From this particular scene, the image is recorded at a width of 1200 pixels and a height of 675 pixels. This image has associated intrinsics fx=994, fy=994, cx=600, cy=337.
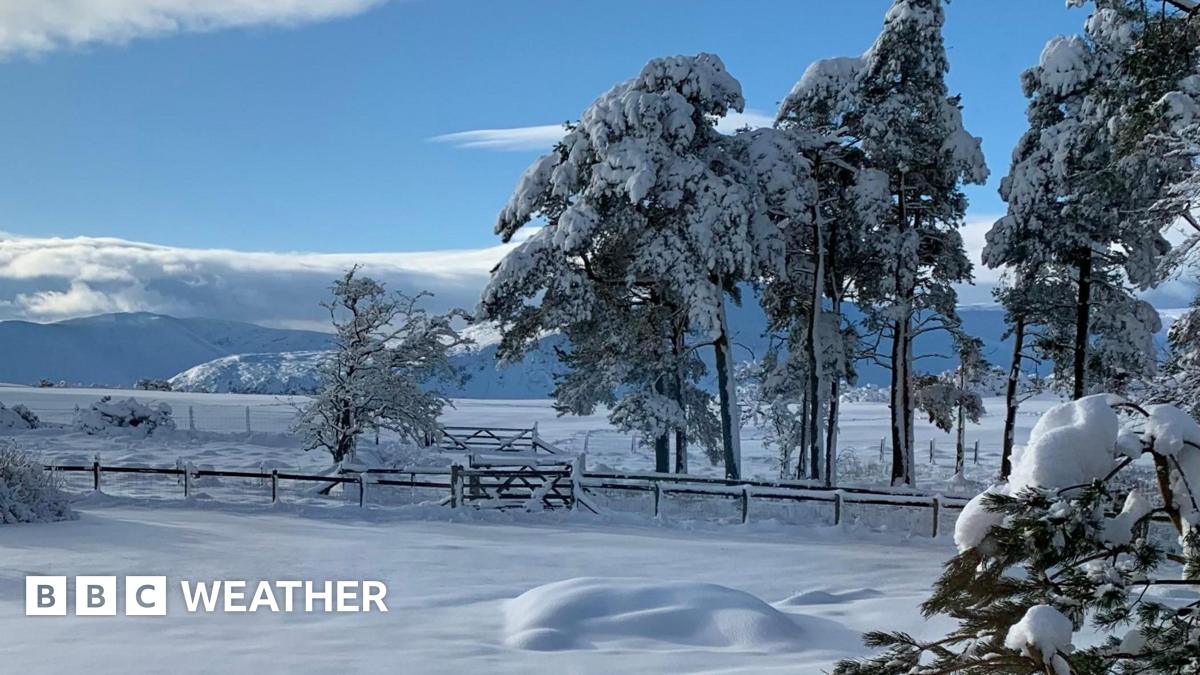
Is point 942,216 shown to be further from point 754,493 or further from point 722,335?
point 754,493

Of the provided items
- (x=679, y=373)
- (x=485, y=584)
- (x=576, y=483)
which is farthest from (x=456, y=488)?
(x=679, y=373)

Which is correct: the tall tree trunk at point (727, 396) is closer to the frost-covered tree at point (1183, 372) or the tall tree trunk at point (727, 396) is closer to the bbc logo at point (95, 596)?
the frost-covered tree at point (1183, 372)

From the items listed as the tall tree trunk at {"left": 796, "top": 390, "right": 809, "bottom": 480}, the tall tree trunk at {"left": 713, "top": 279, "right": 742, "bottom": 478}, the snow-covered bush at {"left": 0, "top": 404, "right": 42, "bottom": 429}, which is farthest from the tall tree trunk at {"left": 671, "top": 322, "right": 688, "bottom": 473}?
the snow-covered bush at {"left": 0, "top": 404, "right": 42, "bottom": 429}

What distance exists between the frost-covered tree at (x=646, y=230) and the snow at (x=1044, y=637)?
22.3 m

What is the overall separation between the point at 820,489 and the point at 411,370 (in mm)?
13192

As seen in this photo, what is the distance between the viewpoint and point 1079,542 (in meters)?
3.12

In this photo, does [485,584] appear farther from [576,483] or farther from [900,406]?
[900,406]

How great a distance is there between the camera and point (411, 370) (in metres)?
30.5

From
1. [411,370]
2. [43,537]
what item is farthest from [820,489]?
[43,537]

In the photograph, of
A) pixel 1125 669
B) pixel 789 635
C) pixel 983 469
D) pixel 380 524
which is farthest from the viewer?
pixel 983 469

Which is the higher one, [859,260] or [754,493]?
[859,260]

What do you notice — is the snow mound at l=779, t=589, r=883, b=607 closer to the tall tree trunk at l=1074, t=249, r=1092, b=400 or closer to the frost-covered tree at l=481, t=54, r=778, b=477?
the frost-covered tree at l=481, t=54, r=778, b=477

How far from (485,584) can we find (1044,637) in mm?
12110

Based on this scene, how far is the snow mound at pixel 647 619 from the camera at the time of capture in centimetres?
1047
